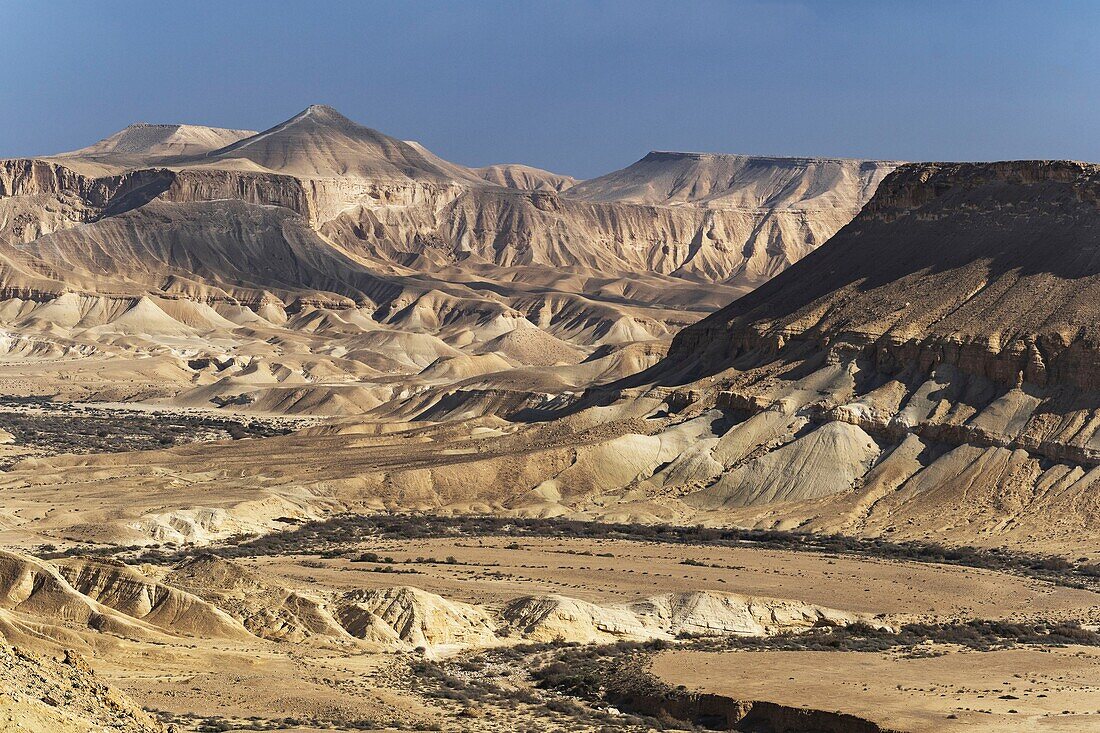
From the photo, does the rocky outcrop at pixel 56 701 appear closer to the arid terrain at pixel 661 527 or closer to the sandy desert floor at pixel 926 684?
the arid terrain at pixel 661 527

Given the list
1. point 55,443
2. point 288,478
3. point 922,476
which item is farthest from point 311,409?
point 922,476

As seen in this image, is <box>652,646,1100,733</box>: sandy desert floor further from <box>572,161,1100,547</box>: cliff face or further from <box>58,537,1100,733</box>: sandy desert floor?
<box>572,161,1100,547</box>: cliff face

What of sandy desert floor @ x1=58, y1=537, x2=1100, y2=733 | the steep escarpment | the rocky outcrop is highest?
the steep escarpment

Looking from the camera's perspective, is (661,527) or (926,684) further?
(661,527)

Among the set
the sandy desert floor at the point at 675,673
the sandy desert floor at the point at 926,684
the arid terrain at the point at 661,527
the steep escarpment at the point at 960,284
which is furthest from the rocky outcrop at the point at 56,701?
the steep escarpment at the point at 960,284

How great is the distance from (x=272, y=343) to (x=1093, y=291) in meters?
124

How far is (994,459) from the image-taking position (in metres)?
73.2

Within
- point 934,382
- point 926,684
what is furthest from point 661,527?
point 926,684

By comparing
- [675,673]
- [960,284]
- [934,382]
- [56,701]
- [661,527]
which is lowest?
[661,527]

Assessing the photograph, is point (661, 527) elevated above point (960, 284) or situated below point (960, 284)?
below

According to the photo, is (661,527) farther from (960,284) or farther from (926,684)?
(926,684)

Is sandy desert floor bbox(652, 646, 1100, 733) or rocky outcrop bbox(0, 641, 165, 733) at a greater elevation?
rocky outcrop bbox(0, 641, 165, 733)

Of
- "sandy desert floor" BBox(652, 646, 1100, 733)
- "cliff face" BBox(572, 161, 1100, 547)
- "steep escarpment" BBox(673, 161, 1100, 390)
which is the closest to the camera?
"sandy desert floor" BBox(652, 646, 1100, 733)

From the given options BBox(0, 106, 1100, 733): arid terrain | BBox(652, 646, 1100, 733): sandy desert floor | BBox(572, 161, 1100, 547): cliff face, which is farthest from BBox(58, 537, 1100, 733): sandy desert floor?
BBox(572, 161, 1100, 547): cliff face
